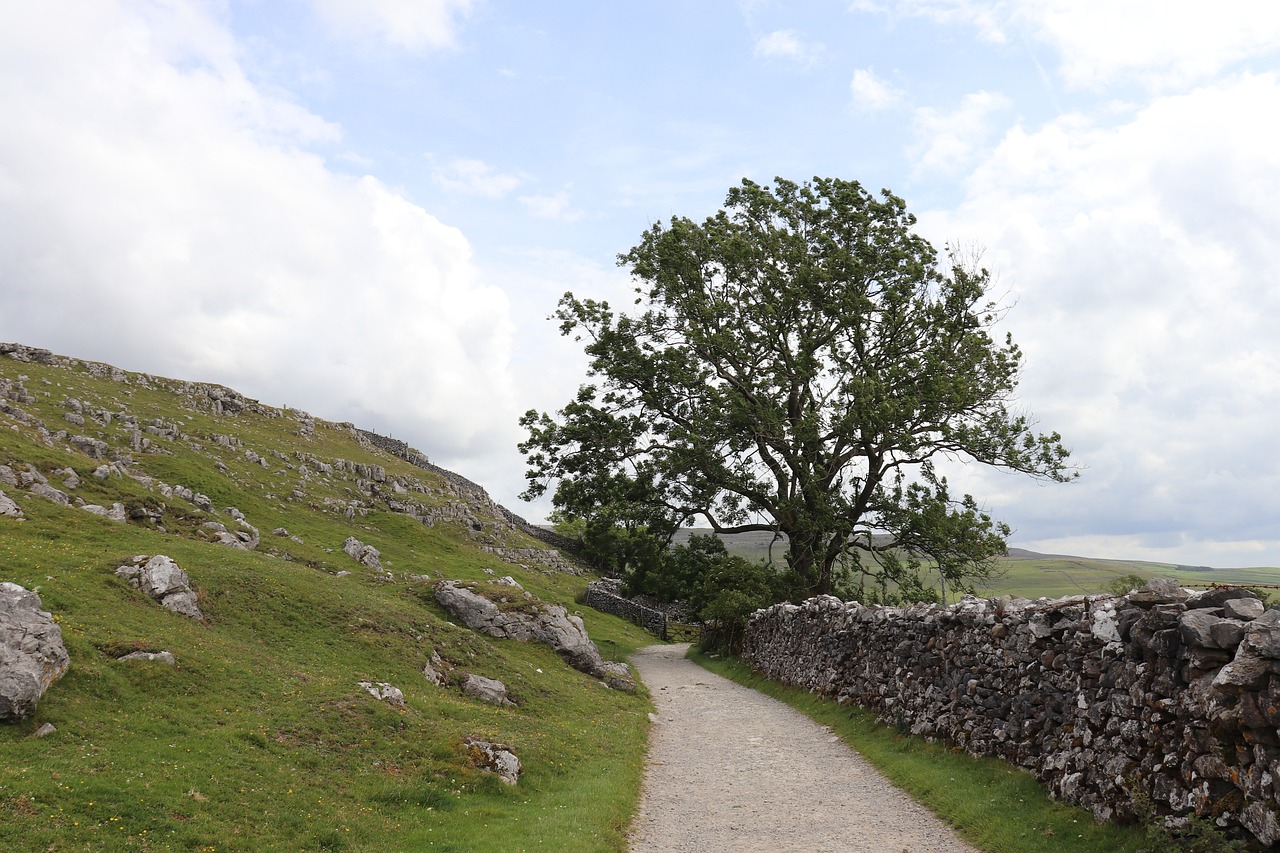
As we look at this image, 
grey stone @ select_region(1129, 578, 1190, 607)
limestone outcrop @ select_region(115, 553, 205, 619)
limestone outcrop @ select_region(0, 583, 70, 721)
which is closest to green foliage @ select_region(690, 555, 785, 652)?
limestone outcrop @ select_region(115, 553, 205, 619)

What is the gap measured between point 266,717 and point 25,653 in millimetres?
3912

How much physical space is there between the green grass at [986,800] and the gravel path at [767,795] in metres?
0.34

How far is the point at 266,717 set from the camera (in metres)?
13.7

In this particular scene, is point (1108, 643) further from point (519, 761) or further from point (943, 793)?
point (519, 761)

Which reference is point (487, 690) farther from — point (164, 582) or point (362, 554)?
point (362, 554)

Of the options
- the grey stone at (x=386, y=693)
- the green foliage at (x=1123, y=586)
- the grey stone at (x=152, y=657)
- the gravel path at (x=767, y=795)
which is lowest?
the gravel path at (x=767, y=795)

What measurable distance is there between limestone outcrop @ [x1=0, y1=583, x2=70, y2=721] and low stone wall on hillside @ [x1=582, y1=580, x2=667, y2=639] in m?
43.7

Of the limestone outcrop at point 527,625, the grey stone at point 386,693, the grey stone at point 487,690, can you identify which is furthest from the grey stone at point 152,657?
the limestone outcrop at point 527,625

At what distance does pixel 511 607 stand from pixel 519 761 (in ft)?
47.2

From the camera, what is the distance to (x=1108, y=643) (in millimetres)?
10562

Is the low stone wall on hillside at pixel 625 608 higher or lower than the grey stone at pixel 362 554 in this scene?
lower

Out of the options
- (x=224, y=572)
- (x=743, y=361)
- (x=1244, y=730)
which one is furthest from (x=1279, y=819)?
(x=743, y=361)

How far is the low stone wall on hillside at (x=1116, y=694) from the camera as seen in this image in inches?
314

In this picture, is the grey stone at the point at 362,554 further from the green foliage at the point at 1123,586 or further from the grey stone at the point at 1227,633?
the grey stone at the point at 1227,633
